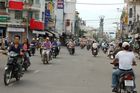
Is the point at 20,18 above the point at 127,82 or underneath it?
above

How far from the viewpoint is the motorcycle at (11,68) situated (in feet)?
53.7

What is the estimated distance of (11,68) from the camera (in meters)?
16.6

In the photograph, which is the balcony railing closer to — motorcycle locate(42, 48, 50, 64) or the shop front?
the shop front

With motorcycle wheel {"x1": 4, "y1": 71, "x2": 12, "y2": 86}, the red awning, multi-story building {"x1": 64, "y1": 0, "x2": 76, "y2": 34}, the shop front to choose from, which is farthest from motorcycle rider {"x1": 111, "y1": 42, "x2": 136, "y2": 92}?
Answer: multi-story building {"x1": 64, "y1": 0, "x2": 76, "y2": 34}

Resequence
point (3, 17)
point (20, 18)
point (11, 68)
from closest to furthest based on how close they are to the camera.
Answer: point (11, 68)
point (3, 17)
point (20, 18)

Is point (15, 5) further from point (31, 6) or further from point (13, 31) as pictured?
point (31, 6)

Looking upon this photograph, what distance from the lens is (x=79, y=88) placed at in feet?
52.3

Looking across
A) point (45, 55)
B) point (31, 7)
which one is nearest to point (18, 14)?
point (31, 7)

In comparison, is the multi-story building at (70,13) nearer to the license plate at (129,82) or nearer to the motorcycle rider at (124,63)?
the motorcycle rider at (124,63)

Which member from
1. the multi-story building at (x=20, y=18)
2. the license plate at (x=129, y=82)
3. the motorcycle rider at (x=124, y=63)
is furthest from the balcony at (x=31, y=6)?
the license plate at (x=129, y=82)

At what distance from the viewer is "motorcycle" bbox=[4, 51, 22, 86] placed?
16359 millimetres

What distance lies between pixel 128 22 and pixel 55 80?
107698 millimetres

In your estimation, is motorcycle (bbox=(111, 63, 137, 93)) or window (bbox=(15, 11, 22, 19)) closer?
motorcycle (bbox=(111, 63, 137, 93))

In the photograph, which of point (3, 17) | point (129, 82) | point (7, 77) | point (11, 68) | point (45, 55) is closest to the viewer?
point (129, 82)
